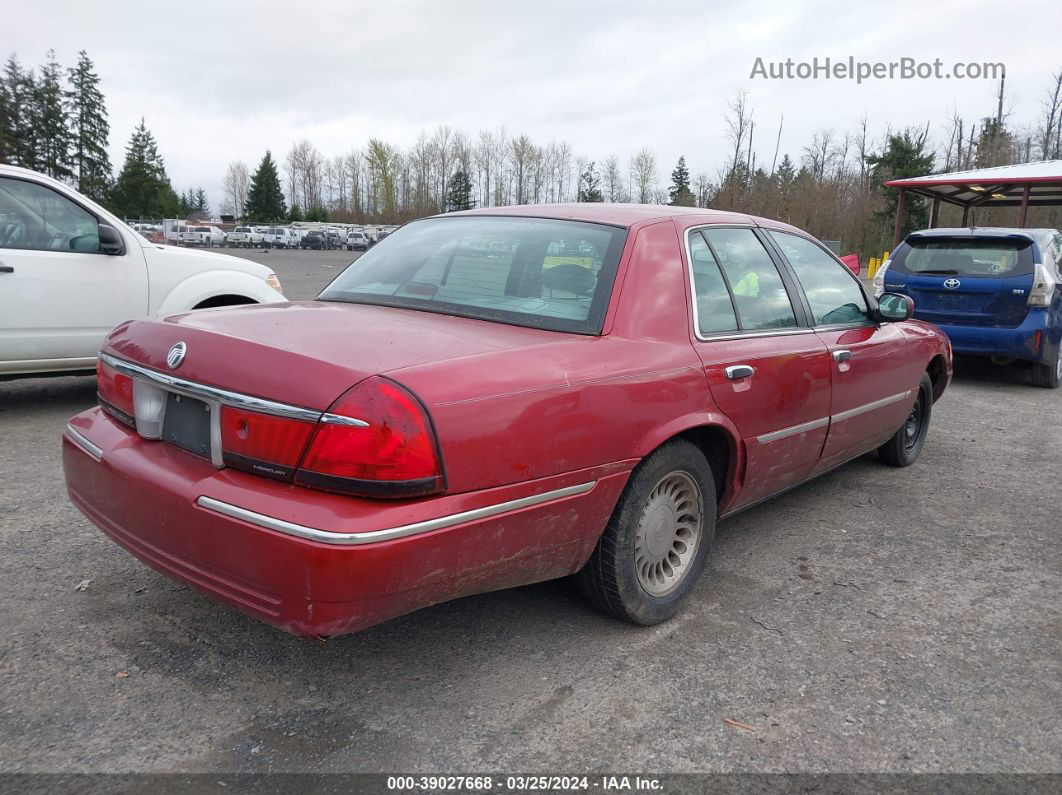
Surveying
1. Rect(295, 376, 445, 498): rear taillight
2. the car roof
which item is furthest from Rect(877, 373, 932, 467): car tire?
Rect(295, 376, 445, 498): rear taillight

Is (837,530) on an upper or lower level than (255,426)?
lower

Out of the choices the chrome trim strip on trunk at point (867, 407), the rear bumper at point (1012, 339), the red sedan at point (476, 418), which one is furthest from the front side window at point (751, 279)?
the rear bumper at point (1012, 339)

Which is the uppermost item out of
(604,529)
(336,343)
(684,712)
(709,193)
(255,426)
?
(709,193)

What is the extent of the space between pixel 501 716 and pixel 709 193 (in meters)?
43.2

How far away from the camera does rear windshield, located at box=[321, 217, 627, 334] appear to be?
2.92m

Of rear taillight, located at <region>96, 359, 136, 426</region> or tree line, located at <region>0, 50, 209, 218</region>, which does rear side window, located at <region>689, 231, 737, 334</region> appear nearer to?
rear taillight, located at <region>96, 359, 136, 426</region>

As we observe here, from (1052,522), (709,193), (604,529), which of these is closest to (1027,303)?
(1052,522)

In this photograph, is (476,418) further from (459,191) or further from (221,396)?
(459,191)

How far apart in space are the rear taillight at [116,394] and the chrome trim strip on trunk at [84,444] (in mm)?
121

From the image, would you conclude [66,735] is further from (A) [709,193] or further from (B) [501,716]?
(A) [709,193]

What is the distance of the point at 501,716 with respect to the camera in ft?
8.03

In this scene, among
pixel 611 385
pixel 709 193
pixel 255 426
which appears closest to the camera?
pixel 255 426

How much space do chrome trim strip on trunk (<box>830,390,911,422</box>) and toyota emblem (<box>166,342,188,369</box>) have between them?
285 cm

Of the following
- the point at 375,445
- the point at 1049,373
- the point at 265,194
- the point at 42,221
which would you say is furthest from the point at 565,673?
the point at 265,194
